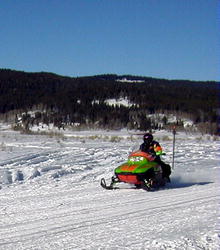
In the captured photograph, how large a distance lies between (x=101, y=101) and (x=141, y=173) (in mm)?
87323

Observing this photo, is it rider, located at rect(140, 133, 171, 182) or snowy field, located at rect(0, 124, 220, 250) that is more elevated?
rider, located at rect(140, 133, 171, 182)

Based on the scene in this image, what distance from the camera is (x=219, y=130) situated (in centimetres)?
5094

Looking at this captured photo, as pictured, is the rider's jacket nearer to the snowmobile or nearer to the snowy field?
the snowmobile

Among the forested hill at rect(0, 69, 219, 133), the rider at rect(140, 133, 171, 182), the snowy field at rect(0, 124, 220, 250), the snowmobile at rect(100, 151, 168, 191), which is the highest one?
the forested hill at rect(0, 69, 219, 133)

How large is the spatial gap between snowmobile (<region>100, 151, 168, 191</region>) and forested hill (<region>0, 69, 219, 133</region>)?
5738cm

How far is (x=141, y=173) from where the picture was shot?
10.1 m

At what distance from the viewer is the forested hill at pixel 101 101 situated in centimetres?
8056

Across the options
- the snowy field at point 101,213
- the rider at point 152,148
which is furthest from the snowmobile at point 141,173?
the snowy field at point 101,213

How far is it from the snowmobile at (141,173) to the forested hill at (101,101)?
2259 inches

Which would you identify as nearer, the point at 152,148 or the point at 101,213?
the point at 101,213

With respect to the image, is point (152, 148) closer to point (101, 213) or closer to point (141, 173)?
point (141, 173)

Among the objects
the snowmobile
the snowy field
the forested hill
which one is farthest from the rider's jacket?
the forested hill

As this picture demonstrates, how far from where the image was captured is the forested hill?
8056 cm

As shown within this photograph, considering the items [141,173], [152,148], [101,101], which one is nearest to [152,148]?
[152,148]
